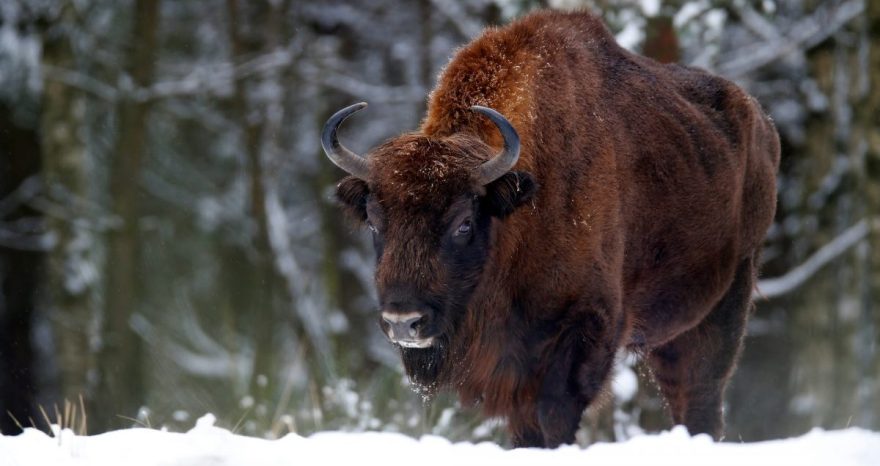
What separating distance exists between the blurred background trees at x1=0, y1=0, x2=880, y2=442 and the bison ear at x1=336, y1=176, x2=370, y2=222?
3.24 meters

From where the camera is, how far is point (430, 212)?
17.5 ft

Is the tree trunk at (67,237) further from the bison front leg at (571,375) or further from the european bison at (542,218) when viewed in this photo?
the bison front leg at (571,375)

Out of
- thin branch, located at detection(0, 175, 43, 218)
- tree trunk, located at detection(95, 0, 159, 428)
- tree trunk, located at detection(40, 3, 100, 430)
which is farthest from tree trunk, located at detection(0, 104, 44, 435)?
tree trunk, located at detection(95, 0, 159, 428)

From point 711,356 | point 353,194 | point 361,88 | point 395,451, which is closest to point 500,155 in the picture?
point 353,194

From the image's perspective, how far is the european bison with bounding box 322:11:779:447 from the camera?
17.6 feet

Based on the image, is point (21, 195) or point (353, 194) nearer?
point (353, 194)

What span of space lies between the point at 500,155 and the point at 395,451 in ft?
5.65

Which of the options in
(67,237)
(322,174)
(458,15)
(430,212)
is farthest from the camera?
(322,174)

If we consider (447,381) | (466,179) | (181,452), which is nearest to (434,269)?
(466,179)

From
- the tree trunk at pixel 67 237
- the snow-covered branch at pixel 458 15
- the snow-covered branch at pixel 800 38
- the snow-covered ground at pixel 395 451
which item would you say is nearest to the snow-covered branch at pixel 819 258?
the snow-covered branch at pixel 800 38

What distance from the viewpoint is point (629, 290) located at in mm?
6391

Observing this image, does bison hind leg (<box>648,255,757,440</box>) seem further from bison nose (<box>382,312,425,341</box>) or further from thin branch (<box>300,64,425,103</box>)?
thin branch (<box>300,64,425,103</box>)

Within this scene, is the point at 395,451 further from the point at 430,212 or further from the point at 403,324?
the point at 430,212

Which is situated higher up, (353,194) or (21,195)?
(353,194)
